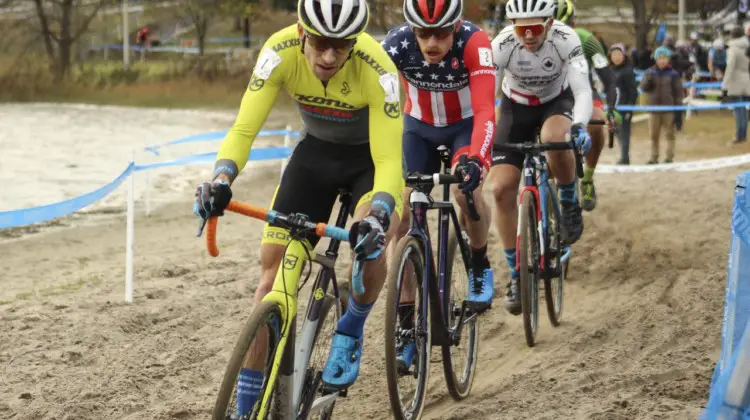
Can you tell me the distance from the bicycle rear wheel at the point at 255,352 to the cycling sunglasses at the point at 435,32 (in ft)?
8.31

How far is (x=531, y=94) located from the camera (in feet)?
27.5

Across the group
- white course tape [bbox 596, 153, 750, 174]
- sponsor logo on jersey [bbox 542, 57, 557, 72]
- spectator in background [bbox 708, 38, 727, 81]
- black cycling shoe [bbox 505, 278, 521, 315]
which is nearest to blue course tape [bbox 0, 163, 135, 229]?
black cycling shoe [bbox 505, 278, 521, 315]

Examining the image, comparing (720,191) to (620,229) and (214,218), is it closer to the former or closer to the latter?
(620,229)

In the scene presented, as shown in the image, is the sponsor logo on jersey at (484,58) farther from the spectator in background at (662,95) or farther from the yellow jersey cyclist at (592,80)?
the spectator in background at (662,95)

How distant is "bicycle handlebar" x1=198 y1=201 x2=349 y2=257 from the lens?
453cm

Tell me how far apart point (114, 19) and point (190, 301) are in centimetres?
5755

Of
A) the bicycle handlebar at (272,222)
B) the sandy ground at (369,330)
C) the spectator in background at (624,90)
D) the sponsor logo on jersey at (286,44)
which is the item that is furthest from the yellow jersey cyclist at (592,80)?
the spectator in background at (624,90)

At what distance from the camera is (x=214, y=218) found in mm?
4566

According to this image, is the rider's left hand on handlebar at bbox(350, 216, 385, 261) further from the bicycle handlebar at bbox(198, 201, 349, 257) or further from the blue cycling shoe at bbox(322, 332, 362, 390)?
the blue cycling shoe at bbox(322, 332, 362, 390)

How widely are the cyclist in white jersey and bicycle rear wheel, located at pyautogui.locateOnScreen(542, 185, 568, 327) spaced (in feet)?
0.84

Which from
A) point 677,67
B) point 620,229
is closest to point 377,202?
point 620,229

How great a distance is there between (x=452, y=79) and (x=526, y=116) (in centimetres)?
162

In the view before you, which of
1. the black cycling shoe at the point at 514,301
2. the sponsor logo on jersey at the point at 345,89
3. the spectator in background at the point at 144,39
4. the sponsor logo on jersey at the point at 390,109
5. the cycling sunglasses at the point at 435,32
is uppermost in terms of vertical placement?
the cycling sunglasses at the point at 435,32

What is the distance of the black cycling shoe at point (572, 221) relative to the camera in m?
8.87
